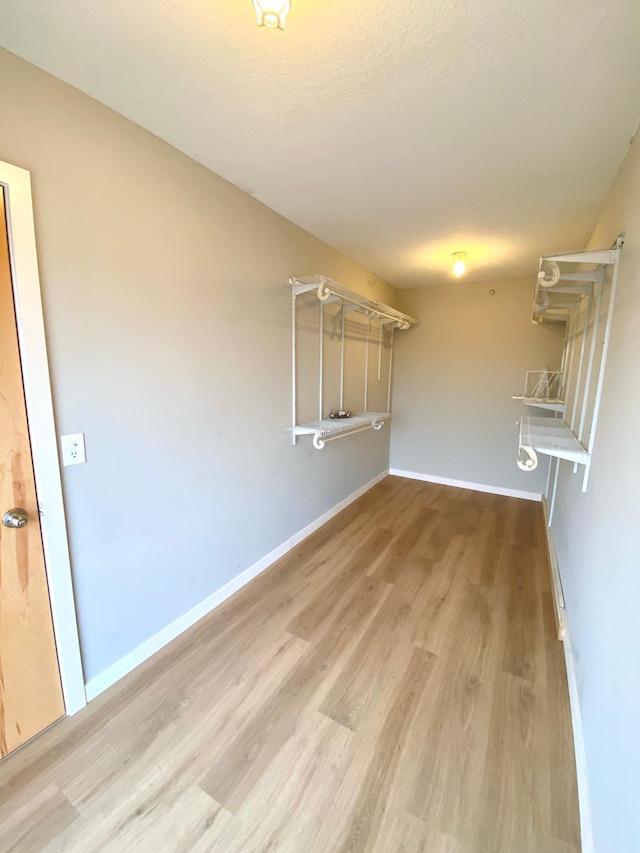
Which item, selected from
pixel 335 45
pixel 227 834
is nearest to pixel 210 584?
pixel 227 834

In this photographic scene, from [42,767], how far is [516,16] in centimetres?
296

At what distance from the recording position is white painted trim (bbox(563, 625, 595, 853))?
1.06 m

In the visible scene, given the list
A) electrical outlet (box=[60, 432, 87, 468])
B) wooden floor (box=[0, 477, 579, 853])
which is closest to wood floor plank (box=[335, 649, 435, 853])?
wooden floor (box=[0, 477, 579, 853])

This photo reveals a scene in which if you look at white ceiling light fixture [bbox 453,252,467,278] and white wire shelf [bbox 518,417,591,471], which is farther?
white ceiling light fixture [bbox 453,252,467,278]

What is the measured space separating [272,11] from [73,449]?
5.04 feet

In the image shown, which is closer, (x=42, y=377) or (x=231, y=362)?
(x=42, y=377)

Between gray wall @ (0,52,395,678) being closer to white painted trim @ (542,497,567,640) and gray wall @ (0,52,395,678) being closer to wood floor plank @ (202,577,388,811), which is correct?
wood floor plank @ (202,577,388,811)

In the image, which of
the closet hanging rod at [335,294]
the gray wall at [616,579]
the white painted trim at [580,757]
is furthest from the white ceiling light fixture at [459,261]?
the white painted trim at [580,757]

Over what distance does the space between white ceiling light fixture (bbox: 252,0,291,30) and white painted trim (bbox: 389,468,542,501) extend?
14.2 feet

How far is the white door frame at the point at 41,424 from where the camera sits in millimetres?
1171

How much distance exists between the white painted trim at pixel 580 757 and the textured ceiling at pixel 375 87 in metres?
2.36

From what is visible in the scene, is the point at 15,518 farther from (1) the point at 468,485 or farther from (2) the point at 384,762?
(1) the point at 468,485

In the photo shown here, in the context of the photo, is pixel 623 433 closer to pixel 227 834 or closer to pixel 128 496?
pixel 227 834

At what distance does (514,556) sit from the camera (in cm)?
277
